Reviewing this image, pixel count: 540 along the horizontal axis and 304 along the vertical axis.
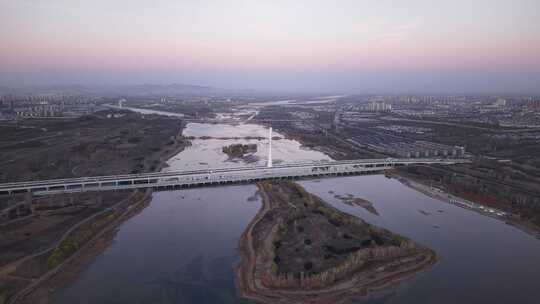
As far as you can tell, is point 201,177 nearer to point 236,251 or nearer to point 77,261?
point 236,251

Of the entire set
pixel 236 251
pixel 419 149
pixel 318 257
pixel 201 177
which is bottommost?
pixel 236 251

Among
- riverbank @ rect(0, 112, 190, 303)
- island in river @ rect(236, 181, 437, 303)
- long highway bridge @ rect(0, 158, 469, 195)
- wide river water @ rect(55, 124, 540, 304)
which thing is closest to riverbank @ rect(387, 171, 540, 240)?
wide river water @ rect(55, 124, 540, 304)

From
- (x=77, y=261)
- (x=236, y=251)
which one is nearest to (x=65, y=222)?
(x=77, y=261)

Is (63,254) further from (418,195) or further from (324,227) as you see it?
(418,195)

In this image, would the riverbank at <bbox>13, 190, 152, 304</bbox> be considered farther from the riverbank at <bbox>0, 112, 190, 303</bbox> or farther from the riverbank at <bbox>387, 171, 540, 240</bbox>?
the riverbank at <bbox>387, 171, 540, 240</bbox>

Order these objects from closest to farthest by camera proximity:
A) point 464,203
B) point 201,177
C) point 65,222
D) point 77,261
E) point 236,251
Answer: point 77,261 → point 236,251 → point 65,222 → point 464,203 → point 201,177
